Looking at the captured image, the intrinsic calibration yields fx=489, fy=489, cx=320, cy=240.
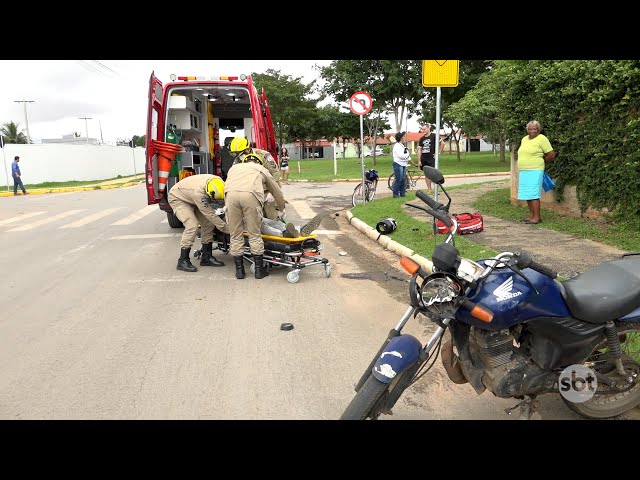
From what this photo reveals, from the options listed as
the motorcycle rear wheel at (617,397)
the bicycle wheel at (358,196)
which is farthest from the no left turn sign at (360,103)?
the motorcycle rear wheel at (617,397)

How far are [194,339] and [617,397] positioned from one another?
10.8 ft

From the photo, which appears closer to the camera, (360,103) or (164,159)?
(164,159)

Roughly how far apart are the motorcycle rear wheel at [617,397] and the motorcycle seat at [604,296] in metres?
0.32

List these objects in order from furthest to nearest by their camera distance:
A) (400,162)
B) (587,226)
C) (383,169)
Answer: (383,169), (400,162), (587,226)

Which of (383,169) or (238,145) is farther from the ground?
(238,145)

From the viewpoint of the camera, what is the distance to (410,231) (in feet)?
28.3

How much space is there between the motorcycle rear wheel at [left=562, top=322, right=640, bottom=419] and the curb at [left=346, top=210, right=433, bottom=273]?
2925 millimetres

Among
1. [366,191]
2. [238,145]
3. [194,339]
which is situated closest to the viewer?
[194,339]

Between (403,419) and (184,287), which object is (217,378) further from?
(184,287)

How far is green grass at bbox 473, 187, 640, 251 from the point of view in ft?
22.4

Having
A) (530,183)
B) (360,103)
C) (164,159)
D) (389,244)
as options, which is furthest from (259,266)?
(360,103)

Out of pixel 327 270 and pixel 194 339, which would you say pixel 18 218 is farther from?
pixel 194 339

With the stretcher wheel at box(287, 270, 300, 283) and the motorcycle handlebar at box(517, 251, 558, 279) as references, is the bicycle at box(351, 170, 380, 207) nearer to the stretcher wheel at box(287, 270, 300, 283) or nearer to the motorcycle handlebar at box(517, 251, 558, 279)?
the stretcher wheel at box(287, 270, 300, 283)
